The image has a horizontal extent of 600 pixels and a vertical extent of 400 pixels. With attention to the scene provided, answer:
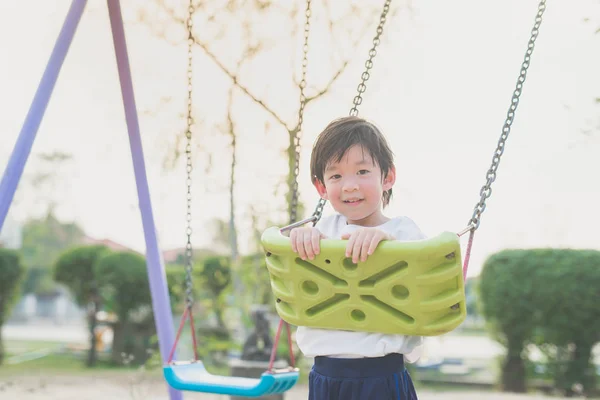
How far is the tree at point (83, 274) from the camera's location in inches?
381

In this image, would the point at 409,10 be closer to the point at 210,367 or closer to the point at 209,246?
the point at 209,246

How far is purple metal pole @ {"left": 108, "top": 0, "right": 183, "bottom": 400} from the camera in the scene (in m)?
3.07

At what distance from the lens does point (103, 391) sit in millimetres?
7625

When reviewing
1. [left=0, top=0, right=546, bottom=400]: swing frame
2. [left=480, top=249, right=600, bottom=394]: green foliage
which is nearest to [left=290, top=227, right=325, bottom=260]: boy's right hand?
[left=0, top=0, right=546, bottom=400]: swing frame

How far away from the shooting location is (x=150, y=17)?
23.4 feet

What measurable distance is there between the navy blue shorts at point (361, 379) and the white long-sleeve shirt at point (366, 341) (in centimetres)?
2

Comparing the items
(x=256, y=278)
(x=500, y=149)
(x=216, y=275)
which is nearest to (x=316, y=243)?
(x=500, y=149)

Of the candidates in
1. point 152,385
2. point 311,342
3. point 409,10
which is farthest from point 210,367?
point 311,342

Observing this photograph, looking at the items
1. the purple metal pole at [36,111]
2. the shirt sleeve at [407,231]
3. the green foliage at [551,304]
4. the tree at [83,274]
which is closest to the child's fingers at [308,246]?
the shirt sleeve at [407,231]

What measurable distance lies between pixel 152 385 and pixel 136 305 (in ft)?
5.67

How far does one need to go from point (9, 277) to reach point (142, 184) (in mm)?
7073

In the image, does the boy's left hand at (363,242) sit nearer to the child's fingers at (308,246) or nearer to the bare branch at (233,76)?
the child's fingers at (308,246)

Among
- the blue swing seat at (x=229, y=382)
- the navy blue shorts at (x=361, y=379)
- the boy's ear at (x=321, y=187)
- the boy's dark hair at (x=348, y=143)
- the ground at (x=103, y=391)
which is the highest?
the boy's dark hair at (x=348, y=143)

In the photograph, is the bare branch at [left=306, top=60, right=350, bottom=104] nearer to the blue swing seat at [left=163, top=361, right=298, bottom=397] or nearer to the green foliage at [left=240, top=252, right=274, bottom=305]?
the green foliage at [left=240, top=252, right=274, bottom=305]
